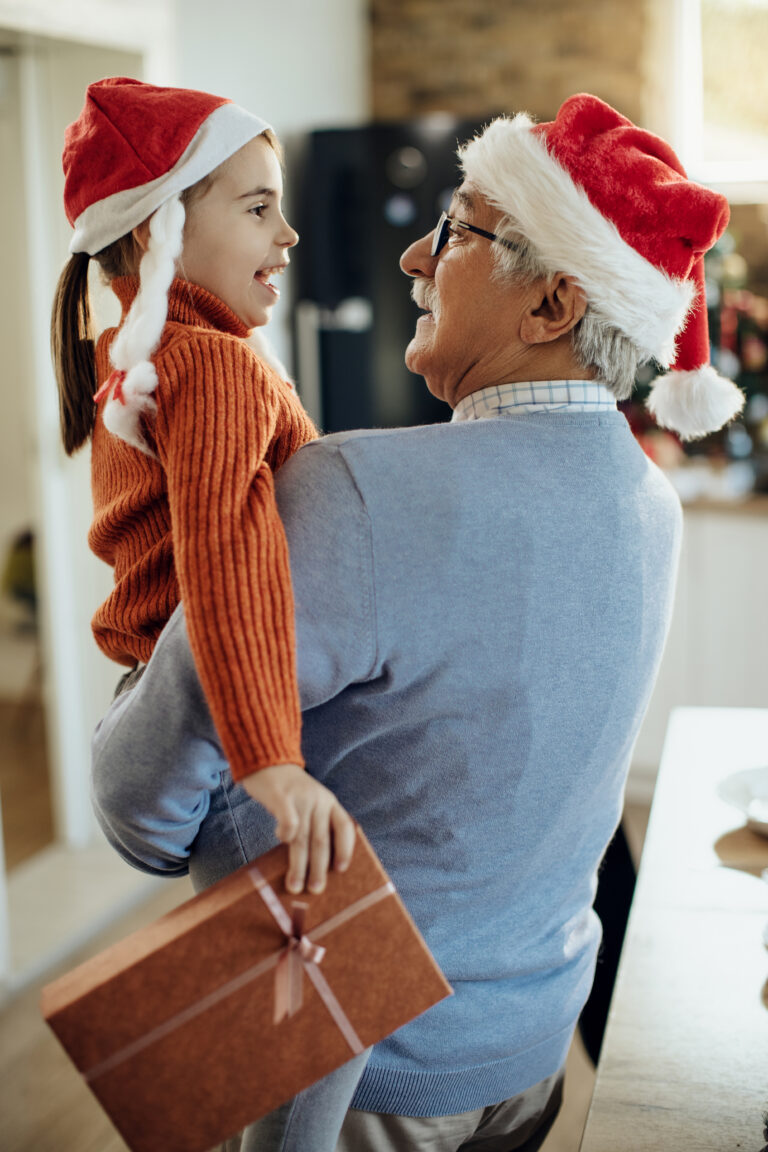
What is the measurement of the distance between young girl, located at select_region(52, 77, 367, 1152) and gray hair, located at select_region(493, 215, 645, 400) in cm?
25

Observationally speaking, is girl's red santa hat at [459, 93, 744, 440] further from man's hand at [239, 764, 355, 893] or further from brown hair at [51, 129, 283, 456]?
man's hand at [239, 764, 355, 893]

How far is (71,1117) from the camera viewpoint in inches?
86.2

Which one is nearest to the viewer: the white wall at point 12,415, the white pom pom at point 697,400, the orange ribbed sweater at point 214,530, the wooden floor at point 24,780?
the orange ribbed sweater at point 214,530

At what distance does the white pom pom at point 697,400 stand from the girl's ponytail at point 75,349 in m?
0.67

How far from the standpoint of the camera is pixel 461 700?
90cm

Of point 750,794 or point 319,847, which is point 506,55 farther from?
point 319,847

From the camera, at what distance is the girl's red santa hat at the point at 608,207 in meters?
0.97

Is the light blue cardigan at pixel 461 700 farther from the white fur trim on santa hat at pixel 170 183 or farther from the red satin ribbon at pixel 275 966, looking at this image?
the white fur trim on santa hat at pixel 170 183

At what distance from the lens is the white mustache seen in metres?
1.09

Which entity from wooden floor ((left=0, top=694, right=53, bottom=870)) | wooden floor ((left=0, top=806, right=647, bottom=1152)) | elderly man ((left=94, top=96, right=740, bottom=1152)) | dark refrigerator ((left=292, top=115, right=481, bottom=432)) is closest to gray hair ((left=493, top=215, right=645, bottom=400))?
elderly man ((left=94, top=96, right=740, bottom=1152))

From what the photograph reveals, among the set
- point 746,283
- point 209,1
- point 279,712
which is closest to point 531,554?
point 279,712

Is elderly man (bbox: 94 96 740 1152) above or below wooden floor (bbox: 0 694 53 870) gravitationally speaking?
above

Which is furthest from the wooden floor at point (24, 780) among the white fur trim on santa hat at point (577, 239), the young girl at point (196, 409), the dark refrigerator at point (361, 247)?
the white fur trim on santa hat at point (577, 239)

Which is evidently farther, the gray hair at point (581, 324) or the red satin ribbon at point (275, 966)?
the gray hair at point (581, 324)
